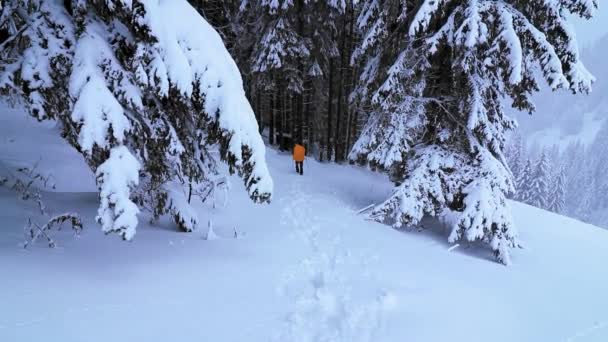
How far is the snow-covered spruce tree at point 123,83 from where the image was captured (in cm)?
362

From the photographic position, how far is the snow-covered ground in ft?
12.1

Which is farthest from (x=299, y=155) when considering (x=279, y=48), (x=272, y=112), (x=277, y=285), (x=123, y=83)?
(x=123, y=83)

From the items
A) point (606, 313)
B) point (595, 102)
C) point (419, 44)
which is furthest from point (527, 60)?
point (595, 102)

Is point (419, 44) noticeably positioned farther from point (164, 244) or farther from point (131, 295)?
point (131, 295)

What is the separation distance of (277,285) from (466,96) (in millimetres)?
5566

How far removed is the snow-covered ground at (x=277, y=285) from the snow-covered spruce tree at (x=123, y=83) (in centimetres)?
101

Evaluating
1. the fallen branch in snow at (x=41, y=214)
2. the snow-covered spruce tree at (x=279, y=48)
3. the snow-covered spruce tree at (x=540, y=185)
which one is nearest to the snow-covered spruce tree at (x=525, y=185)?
the snow-covered spruce tree at (x=540, y=185)

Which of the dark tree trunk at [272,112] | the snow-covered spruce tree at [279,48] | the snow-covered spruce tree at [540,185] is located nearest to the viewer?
the snow-covered spruce tree at [279,48]

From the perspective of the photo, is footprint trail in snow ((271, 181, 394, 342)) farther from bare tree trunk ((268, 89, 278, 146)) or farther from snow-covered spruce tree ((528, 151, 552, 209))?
snow-covered spruce tree ((528, 151, 552, 209))

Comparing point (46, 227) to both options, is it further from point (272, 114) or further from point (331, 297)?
point (272, 114)

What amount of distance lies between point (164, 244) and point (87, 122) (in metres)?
2.45

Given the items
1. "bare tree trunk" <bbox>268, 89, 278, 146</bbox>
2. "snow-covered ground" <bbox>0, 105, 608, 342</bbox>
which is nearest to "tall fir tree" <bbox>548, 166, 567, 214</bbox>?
"bare tree trunk" <bbox>268, 89, 278, 146</bbox>

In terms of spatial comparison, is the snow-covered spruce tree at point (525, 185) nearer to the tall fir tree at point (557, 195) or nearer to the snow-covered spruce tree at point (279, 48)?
the tall fir tree at point (557, 195)

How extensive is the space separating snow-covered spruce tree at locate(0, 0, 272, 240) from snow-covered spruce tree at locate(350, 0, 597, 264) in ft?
14.7
